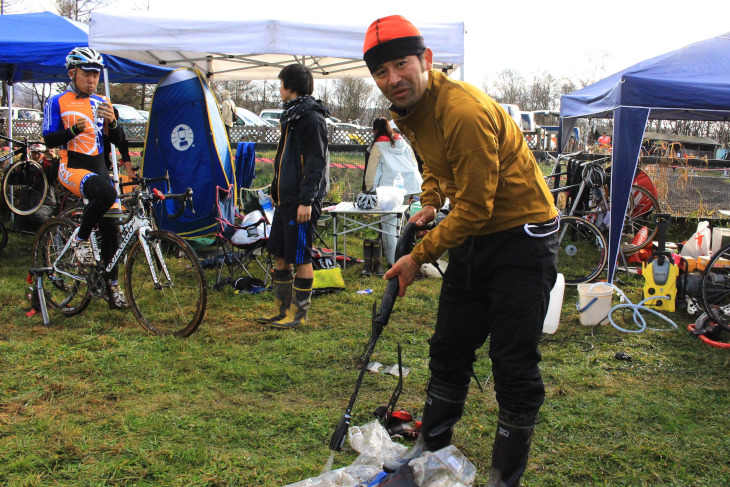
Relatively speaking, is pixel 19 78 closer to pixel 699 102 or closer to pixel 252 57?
pixel 252 57

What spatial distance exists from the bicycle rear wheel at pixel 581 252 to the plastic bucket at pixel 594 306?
1.38 meters

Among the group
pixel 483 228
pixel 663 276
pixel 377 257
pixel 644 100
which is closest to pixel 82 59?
pixel 377 257

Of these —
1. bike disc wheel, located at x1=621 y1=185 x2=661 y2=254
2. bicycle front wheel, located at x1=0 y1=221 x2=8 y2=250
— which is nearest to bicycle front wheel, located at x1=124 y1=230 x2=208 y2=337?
bicycle front wheel, located at x1=0 y1=221 x2=8 y2=250

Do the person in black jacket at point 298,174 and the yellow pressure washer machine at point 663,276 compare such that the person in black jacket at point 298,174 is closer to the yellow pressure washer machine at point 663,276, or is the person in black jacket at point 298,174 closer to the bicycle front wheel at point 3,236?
the yellow pressure washer machine at point 663,276

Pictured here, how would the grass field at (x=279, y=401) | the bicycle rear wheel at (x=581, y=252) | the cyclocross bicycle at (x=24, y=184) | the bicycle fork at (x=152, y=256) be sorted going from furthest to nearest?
the cyclocross bicycle at (x=24, y=184), the bicycle rear wheel at (x=581, y=252), the bicycle fork at (x=152, y=256), the grass field at (x=279, y=401)

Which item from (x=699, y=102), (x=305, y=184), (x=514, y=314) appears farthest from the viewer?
(x=699, y=102)

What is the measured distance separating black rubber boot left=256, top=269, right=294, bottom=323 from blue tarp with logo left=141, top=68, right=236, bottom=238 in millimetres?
2697

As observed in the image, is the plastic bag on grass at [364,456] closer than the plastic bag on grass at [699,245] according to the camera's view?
Yes

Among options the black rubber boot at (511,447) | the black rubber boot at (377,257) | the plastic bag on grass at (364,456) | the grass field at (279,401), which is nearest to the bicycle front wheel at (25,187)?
the grass field at (279,401)

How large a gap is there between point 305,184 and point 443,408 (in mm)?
2477

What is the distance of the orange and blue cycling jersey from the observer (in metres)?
4.43

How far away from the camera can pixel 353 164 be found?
1023cm

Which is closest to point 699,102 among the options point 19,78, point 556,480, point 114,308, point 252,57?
point 556,480

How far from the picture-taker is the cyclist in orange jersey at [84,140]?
4.37 meters
